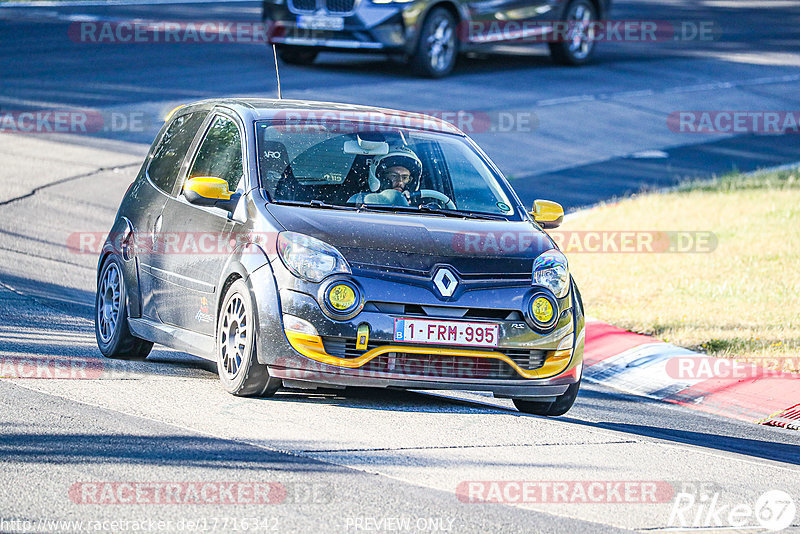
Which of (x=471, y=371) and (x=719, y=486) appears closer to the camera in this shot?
(x=719, y=486)

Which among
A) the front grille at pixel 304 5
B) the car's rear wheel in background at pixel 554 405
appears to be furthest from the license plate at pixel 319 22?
the car's rear wheel in background at pixel 554 405

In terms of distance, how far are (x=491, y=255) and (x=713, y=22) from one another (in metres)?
28.7

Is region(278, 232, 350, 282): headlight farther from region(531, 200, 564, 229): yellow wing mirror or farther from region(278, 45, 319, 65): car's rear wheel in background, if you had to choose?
region(278, 45, 319, 65): car's rear wheel in background

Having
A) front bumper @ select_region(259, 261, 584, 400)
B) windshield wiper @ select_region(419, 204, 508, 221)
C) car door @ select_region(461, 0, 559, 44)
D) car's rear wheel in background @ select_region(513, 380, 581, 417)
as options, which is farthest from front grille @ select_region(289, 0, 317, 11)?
front bumper @ select_region(259, 261, 584, 400)

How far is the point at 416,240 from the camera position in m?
7.03

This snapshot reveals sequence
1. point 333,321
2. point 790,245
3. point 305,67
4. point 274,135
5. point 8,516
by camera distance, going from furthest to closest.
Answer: point 305,67 → point 790,245 → point 274,135 → point 333,321 → point 8,516

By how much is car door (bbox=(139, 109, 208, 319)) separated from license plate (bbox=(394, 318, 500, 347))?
6.57 ft

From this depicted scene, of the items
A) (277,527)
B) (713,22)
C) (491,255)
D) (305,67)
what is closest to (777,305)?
(491,255)

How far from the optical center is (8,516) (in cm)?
504

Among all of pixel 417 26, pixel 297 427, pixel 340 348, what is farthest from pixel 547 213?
pixel 417 26

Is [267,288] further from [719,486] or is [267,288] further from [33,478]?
[719,486]

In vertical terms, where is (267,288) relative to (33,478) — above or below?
above

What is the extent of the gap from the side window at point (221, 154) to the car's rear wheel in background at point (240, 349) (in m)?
0.82

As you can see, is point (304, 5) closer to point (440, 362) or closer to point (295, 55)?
point (295, 55)
